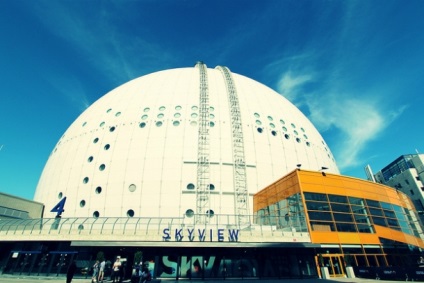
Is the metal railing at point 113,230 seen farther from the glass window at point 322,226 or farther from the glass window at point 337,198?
the glass window at point 337,198

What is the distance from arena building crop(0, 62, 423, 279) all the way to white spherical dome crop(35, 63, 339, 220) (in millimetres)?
163

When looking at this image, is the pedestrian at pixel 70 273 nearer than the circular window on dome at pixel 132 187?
Yes

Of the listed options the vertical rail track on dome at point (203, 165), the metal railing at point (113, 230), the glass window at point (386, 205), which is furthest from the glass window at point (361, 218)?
the vertical rail track on dome at point (203, 165)

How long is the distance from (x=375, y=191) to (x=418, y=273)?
38.9 feet

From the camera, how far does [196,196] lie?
2833cm

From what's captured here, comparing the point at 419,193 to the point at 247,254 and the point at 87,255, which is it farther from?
the point at 87,255

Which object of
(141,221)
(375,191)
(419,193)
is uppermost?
(419,193)

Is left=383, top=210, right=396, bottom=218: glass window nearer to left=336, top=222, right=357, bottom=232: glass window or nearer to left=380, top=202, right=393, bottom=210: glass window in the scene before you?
left=380, top=202, right=393, bottom=210: glass window

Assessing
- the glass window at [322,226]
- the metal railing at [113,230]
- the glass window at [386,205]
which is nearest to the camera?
the metal railing at [113,230]

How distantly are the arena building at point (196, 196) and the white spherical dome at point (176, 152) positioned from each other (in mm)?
163

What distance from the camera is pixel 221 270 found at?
71.1 ft

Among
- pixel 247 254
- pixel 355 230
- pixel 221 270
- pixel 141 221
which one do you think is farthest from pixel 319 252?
pixel 141 221

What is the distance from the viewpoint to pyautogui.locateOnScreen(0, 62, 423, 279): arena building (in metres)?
22.1

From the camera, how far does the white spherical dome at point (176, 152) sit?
94.5ft
